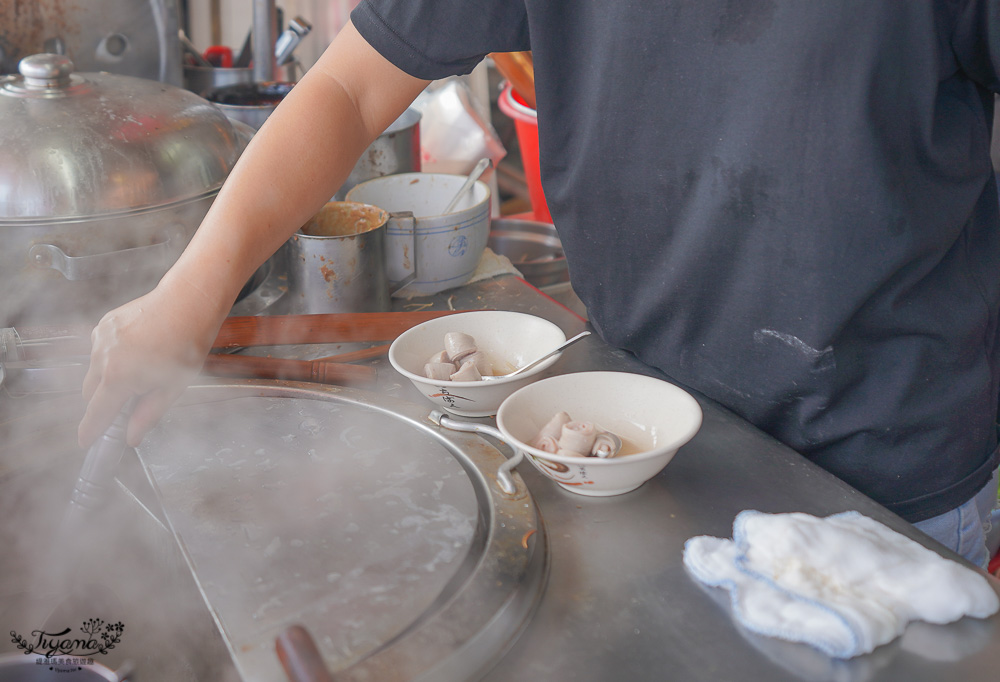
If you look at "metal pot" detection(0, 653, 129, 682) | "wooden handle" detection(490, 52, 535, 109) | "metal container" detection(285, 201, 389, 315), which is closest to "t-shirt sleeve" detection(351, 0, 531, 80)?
"metal container" detection(285, 201, 389, 315)

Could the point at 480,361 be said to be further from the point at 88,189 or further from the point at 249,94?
the point at 249,94

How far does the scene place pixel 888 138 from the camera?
934mm

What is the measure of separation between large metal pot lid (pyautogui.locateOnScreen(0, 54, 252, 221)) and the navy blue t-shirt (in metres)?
0.40

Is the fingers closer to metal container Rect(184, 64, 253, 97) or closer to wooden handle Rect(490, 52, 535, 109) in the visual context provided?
wooden handle Rect(490, 52, 535, 109)

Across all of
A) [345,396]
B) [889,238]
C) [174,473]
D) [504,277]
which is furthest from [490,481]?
[504,277]

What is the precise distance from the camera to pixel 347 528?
0.89 meters

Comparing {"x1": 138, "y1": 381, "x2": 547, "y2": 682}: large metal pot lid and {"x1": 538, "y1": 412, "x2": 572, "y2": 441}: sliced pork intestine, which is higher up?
{"x1": 538, "y1": 412, "x2": 572, "y2": 441}: sliced pork intestine

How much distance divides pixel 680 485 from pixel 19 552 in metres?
0.93

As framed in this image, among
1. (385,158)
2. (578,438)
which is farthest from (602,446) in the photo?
(385,158)

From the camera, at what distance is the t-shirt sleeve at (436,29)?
1.18m

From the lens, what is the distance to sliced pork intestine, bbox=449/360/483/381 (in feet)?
3.71

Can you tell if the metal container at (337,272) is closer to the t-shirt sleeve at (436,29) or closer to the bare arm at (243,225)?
the bare arm at (243,225)

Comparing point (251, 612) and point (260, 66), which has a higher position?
point (260, 66)

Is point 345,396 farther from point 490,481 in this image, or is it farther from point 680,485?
point 680,485
